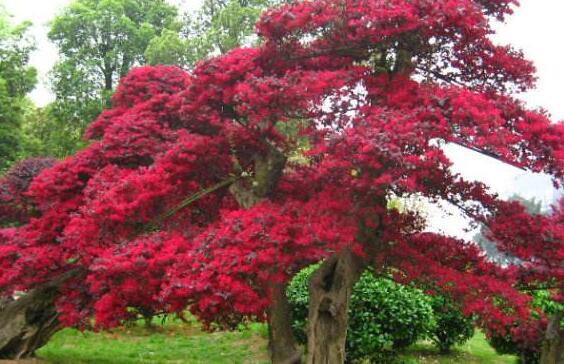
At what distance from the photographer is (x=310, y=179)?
18.8 ft

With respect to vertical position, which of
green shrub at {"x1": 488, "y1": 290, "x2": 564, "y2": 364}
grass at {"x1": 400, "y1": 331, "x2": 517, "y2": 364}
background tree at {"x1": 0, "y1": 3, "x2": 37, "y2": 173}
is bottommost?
grass at {"x1": 400, "y1": 331, "x2": 517, "y2": 364}

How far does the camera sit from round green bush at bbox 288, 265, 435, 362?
7836 mm

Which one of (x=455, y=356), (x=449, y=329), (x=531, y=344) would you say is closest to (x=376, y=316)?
(x=531, y=344)

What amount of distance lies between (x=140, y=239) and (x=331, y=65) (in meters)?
2.34

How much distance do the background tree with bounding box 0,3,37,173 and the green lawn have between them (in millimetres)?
5844

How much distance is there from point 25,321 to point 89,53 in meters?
13.0

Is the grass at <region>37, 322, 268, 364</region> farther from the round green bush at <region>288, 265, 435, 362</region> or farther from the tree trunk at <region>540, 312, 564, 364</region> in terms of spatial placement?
the tree trunk at <region>540, 312, 564, 364</region>

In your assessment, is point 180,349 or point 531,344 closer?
point 531,344

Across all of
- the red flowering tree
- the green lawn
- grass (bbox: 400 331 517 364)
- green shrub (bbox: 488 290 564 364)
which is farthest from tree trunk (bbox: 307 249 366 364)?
grass (bbox: 400 331 517 364)

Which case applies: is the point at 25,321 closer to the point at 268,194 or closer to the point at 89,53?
the point at 268,194

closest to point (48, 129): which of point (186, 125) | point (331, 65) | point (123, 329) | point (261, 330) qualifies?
point (123, 329)

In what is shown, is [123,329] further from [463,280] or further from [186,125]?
[463,280]

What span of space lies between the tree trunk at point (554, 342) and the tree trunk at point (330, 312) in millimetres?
3392

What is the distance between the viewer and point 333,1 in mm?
4762
